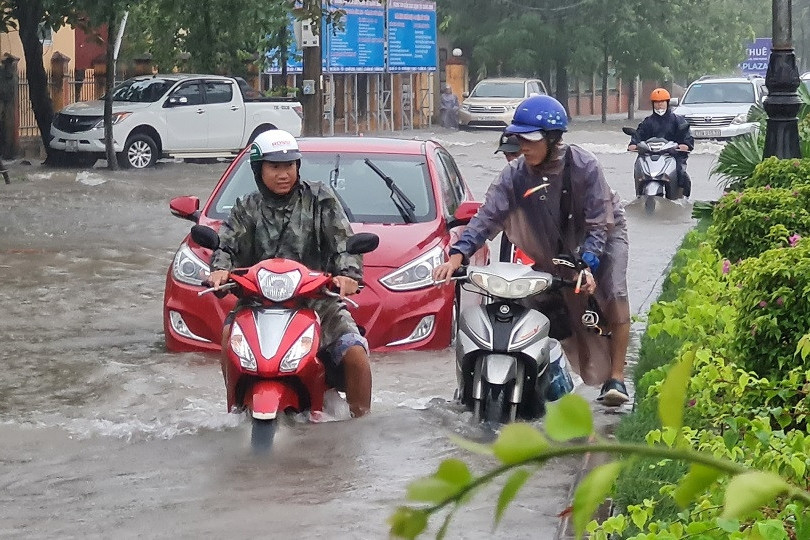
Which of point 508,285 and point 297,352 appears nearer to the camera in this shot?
point 297,352

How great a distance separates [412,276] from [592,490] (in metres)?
8.75

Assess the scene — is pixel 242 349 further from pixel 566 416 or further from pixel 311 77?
pixel 311 77

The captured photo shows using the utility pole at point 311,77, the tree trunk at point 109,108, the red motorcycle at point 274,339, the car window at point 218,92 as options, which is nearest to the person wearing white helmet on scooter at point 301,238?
the red motorcycle at point 274,339

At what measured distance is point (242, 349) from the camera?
265 inches

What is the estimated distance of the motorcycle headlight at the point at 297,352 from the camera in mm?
6680

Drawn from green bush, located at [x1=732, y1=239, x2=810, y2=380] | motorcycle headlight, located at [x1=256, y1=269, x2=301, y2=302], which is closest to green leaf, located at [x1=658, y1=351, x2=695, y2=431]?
green bush, located at [x1=732, y1=239, x2=810, y2=380]

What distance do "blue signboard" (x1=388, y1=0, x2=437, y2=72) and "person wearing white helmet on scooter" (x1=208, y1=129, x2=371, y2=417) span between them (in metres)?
44.2

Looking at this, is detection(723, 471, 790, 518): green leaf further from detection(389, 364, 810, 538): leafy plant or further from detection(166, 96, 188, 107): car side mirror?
detection(166, 96, 188, 107): car side mirror

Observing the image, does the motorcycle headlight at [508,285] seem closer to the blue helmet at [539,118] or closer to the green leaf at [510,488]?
the blue helmet at [539,118]

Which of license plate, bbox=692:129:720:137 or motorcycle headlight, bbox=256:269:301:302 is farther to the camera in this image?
license plate, bbox=692:129:720:137

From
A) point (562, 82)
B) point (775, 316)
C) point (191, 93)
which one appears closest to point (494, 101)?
point (562, 82)

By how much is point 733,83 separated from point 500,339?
30859 mm

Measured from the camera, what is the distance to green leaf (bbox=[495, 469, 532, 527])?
1.00m

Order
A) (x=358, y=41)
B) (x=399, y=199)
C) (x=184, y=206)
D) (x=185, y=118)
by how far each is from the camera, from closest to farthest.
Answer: (x=184, y=206), (x=399, y=199), (x=185, y=118), (x=358, y=41)
